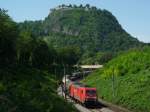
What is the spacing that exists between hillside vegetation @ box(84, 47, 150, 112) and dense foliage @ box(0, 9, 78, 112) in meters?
10.8

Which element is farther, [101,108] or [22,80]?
[101,108]

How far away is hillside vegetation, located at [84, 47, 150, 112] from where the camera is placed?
6284cm

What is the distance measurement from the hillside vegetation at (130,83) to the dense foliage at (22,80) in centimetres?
1080

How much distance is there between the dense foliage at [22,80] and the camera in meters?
27.3

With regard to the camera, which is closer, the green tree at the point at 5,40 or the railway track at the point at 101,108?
the green tree at the point at 5,40

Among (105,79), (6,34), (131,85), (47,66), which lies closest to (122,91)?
(131,85)

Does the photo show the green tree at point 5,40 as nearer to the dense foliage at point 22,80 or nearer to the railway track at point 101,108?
the dense foliage at point 22,80

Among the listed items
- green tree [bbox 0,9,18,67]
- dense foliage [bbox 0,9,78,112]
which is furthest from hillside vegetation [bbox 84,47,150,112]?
green tree [bbox 0,9,18,67]

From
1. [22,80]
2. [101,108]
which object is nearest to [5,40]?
[22,80]

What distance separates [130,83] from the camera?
74250mm

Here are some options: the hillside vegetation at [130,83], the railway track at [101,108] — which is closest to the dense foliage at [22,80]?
the railway track at [101,108]

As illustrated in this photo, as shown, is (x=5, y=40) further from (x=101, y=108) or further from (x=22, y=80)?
(x=101, y=108)

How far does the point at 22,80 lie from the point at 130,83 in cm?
3452

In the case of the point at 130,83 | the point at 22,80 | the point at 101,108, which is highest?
the point at 22,80
